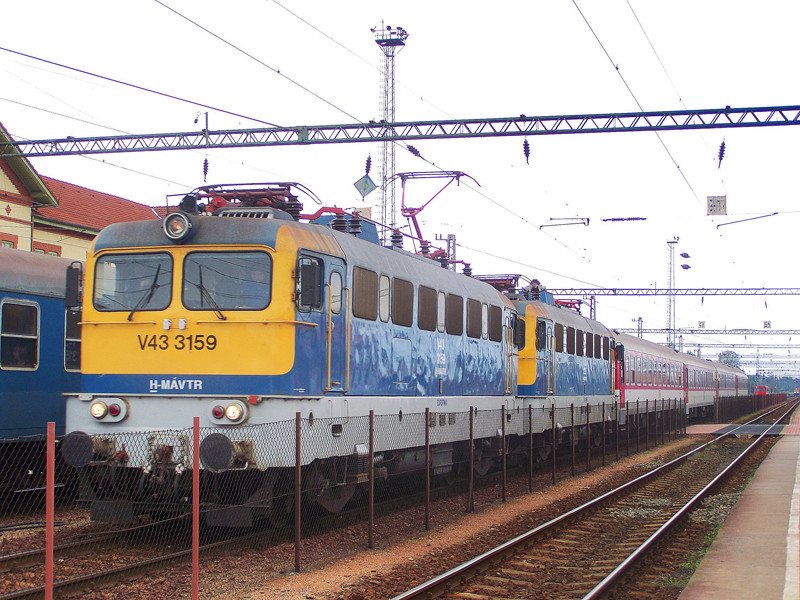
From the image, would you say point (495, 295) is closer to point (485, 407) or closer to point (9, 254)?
point (485, 407)

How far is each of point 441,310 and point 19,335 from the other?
656cm

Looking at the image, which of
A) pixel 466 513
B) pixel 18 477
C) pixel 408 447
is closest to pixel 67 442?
pixel 18 477

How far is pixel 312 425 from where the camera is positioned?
35.3ft

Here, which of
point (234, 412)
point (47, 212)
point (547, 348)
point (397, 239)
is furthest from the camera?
point (47, 212)

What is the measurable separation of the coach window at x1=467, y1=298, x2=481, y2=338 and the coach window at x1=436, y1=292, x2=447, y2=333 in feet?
4.06

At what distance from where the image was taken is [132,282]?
11016mm

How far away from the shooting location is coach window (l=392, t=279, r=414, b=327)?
13350mm

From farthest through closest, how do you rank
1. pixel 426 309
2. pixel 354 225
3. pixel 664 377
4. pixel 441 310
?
pixel 664 377, pixel 441 310, pixel 426 309, pixel 354 225

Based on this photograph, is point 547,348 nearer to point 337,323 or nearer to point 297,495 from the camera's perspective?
point 337,323

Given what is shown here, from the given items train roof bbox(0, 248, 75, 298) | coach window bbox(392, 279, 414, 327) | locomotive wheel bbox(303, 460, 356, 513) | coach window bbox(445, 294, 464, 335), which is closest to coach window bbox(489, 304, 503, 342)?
coach window bbox(445, 294, 464, 335)

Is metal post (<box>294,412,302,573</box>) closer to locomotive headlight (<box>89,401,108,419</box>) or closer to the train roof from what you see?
locomotive headlight (<box>89,401,108,419</box>)

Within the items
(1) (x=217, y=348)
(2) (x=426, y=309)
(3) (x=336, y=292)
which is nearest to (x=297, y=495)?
(1) (x=217, y=348)

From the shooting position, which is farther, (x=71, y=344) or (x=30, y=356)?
(x=71, y=344)

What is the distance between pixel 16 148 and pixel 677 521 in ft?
70.8
